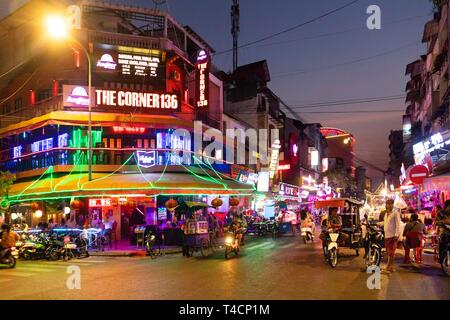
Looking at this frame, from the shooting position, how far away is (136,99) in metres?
28.5

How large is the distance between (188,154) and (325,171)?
187 feet

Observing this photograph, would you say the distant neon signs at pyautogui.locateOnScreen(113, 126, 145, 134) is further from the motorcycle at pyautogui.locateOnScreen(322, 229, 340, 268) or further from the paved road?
the motorcycle at pyautogui.locateOnScreen(322, 229, 340, 268)

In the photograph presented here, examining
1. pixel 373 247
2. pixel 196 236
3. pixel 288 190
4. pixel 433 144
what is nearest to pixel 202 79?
pixel 196 236

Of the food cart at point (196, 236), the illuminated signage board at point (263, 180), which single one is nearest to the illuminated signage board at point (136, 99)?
the food cart at point (196, 236)

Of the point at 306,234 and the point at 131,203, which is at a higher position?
the point at 131,203

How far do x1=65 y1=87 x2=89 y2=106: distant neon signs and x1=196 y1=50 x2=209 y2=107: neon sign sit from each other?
278 inches

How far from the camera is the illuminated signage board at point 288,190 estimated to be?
45562mm

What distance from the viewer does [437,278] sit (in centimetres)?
1211

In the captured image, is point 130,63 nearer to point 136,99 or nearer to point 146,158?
point 136,99

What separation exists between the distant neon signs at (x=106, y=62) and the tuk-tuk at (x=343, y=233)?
15668mm

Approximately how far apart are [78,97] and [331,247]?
18.5 m

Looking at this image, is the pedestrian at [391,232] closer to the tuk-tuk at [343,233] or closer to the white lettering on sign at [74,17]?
the tuk-tuk at [343,233]

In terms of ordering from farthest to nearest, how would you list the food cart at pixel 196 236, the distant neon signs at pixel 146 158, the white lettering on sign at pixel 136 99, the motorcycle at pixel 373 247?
the distant neon signs at pixel 146 158 → the white lettering on sign at pixel 136 99 → the food cart at pixel 196 236 → the motorcycle at pixel 373 247
